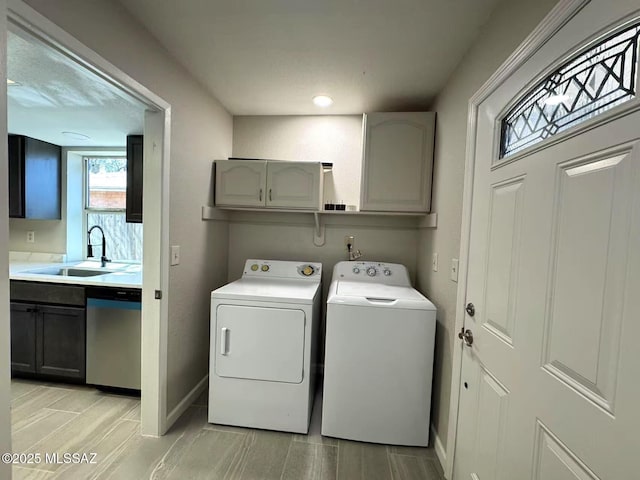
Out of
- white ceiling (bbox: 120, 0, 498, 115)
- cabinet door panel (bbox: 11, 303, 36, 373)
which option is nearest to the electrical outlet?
white ceiling (bbox: 120, 0, 498, 115)

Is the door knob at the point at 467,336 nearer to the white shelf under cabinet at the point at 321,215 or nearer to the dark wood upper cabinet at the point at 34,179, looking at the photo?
the white shelf under cabinet at the point at 321,215

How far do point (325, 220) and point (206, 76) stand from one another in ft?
4.66

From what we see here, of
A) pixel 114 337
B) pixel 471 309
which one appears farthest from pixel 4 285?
pixel 471 309

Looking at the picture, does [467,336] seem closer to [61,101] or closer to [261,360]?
[261,360]

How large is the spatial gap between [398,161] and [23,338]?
334 centimetres

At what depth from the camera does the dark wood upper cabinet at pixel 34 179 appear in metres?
2.62

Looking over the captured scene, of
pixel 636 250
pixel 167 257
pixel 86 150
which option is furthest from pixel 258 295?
pixel 86 150

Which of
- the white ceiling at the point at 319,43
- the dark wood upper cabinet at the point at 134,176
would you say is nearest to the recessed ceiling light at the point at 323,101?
the white ceiling at the point at 319,43

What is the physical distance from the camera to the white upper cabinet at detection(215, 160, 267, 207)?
2242 millimetres

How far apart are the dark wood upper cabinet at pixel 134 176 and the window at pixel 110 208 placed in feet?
1.92

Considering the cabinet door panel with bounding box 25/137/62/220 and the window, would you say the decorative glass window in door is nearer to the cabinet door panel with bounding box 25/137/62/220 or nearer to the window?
the window

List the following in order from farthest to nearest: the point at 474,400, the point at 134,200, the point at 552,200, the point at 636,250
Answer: the point at 134,200 < the point at 474,400 < the point at 552,200 < the point at 636,250

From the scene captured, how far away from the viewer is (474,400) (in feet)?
4.15

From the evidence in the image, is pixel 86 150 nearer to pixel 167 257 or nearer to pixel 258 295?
pixel 167 257
